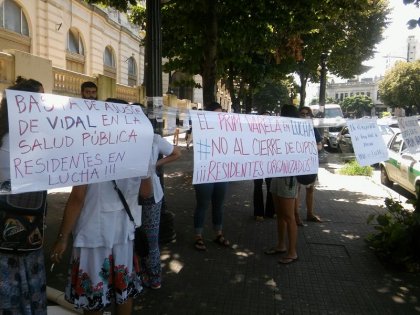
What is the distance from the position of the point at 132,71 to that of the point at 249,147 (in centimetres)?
2861

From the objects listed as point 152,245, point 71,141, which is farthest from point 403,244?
point 71,141

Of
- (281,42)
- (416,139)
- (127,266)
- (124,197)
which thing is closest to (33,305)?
(127,266)

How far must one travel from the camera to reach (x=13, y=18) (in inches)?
643

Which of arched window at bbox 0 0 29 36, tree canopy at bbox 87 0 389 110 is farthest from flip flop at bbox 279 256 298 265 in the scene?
arched window at bbox 0 0 29 36

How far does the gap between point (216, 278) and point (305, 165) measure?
61.7 inches

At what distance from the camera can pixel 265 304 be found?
12.8 ft

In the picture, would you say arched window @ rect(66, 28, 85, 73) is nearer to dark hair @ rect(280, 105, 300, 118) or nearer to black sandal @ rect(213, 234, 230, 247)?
black sandal @ rect(213, 234, 230, 247)

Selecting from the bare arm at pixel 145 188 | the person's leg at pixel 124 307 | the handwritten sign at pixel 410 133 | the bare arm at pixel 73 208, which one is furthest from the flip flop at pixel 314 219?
the bare arm at pixel 73 208

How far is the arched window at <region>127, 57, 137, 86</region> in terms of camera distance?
1176 inches

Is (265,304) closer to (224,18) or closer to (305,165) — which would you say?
(305,165)

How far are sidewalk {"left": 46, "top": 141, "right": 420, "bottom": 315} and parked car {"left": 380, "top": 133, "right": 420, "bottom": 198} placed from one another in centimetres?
250

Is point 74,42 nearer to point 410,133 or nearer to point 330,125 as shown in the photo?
point 330,125

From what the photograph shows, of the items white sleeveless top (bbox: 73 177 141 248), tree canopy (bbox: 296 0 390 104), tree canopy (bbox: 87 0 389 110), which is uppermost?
tree canopy (bbox: 296 0 390 104)

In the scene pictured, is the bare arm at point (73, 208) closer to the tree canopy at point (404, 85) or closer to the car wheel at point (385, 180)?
the car wheel at point (385, 180)
